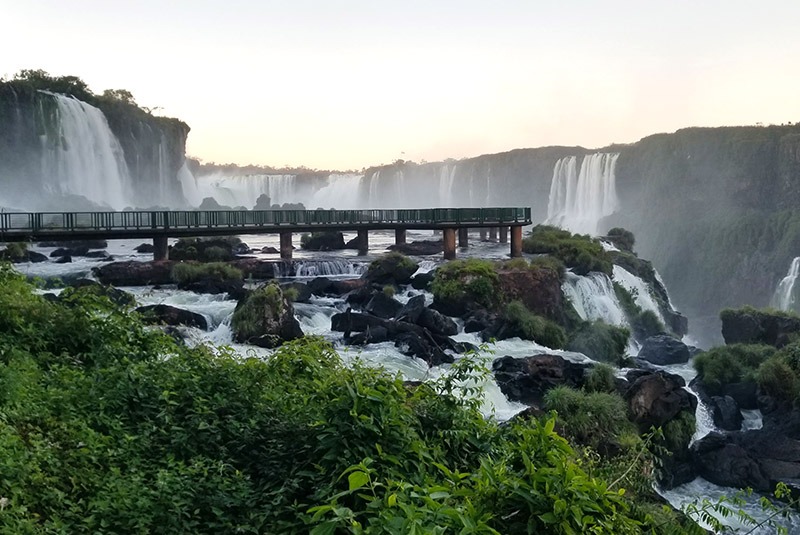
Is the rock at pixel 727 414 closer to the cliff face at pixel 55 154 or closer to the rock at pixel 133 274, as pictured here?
the rock at pixel 133 274

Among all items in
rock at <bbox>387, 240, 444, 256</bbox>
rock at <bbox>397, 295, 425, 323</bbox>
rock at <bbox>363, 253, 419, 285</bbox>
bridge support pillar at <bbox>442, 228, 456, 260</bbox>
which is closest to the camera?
rock at <bbox>397, 295, 425, 323</bbox>

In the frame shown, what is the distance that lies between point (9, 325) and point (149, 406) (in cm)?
339

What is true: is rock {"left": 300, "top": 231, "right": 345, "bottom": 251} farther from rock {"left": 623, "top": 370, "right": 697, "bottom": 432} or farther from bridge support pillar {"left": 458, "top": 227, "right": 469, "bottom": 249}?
rock {"left": 623, "top": 370, "right": 697, "bottom": 432}

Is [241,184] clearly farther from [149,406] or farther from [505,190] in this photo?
[149,406]

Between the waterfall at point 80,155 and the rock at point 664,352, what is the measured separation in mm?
50935

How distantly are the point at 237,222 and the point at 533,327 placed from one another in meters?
15.9

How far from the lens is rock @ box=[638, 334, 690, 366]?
24891 mm

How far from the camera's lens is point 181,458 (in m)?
6.43

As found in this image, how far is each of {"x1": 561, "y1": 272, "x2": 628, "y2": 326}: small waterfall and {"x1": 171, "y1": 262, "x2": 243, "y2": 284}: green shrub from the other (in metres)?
13.3

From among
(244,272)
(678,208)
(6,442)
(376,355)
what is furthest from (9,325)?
(678,208)

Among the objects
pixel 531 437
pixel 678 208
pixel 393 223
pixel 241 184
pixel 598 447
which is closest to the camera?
pixel 531 437

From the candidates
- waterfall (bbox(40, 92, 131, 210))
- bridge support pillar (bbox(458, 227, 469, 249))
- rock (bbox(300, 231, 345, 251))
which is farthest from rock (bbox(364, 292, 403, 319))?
waterfall (bbox(40, 92, 131, 210))

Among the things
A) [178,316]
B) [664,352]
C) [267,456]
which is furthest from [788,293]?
[267,456]

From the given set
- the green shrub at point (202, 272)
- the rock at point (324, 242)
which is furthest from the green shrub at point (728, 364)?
the rock at point (324, 242)
